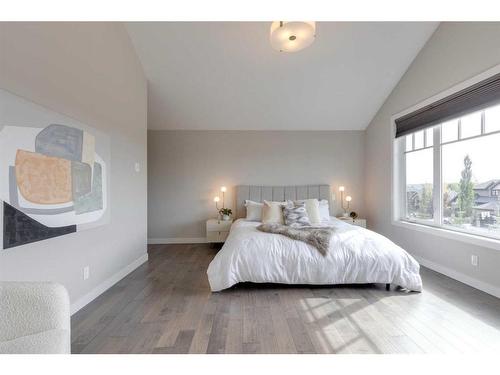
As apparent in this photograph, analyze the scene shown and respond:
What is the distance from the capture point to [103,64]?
258 centimetres

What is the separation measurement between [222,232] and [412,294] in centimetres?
292

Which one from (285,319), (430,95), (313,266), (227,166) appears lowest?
(285,319)

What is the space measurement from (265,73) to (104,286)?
11.6 ft

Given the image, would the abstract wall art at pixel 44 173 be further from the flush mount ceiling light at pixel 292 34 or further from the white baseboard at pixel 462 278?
the white baseboard at pixel 462 278

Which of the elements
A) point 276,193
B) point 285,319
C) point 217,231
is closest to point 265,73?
point 276,193

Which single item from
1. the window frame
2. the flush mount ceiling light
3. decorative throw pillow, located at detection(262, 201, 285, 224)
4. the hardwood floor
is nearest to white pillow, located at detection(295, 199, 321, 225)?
decorative throw pillow, located at detection(262, 201, 285, 224)

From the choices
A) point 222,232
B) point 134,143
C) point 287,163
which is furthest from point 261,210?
point 134,143

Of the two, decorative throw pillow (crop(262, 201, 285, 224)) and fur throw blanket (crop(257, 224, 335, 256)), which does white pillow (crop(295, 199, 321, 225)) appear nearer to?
decorative throw pillow (crop(262, 201, 285, 224))

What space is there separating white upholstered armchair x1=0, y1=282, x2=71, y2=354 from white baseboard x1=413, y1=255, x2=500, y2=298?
138 inches

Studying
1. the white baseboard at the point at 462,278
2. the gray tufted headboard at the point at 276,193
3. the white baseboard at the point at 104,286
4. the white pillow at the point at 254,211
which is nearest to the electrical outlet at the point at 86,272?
the white baseboard at the point at 104,286

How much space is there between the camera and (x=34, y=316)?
1.01 meters

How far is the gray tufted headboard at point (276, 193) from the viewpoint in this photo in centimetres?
473

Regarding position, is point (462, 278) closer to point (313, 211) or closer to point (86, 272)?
point (313, 211)

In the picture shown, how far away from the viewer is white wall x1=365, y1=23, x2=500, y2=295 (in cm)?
248
